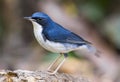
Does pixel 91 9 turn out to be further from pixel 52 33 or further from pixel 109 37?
pixel 52 33

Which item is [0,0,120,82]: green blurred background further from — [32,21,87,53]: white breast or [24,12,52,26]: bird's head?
[24,12,52,26]: bird's head

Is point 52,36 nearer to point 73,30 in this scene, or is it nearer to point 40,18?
point 40,18

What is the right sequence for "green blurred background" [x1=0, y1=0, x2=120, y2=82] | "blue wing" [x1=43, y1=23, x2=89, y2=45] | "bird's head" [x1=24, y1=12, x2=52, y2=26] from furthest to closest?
"green blurred background" [x1=0, y1=0, x2=120, y2=82]
"blue wing" [x1=43, y1=23, x2=89, y2=45]
"bird's head" [x1=24, y1=12, x2=52, y2=26]

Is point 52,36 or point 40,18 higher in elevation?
point 40,18

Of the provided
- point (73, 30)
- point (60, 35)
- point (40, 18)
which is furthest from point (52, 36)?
point (73, 30)

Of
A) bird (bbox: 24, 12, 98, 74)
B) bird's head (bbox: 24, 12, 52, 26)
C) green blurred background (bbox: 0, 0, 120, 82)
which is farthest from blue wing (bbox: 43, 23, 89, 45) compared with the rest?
green blurred background (bbox: 0, 0, 120, 82)
